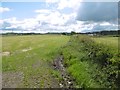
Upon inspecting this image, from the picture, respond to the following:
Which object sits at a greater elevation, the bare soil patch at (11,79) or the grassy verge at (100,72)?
the grassy verge at (100,72)

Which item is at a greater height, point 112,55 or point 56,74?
point 112,55

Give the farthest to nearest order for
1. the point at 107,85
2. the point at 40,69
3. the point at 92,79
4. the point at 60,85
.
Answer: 1. the point at 40,69
2. the point at 60,85
3. the point at 92,79
4. the point at 107,85

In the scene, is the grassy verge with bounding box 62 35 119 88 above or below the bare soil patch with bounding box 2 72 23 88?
above

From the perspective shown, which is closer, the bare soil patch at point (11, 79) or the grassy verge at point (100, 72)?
the grassy verge at point (100, 72)

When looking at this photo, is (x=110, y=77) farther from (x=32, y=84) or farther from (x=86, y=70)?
(x=32, y=84)

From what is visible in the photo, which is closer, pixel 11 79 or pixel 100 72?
pixel 100 72

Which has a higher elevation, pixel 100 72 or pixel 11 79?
pixel 100 72

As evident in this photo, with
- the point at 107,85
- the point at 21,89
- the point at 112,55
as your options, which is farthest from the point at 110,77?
the point at 21,89

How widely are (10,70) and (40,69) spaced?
2.99m

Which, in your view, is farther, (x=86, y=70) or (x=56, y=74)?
(x=56, y=74)

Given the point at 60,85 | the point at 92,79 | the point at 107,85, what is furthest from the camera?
the point at 60,85

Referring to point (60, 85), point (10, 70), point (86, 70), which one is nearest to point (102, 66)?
point (86, 70)

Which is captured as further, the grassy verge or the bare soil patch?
the bare soil patch

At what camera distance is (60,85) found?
Answer: 858 inches
